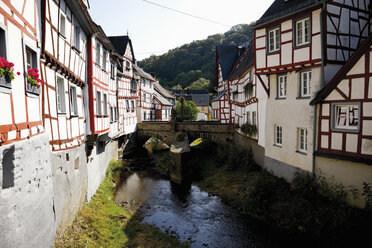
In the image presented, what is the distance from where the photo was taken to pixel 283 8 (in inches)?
477

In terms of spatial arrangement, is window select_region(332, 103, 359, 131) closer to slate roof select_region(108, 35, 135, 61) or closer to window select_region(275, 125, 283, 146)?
window select_region(275, 125, 283, 146)

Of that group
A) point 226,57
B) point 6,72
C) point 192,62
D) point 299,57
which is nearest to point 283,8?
point 299,57

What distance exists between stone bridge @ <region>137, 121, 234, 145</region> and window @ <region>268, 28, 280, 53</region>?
9.84 m

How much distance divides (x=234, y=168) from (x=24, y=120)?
15271mm

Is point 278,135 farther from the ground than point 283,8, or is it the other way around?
point 283,8

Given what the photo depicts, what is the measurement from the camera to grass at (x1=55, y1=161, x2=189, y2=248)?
8195 mm

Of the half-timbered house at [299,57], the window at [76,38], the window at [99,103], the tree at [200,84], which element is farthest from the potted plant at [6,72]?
the tree at [200,84]

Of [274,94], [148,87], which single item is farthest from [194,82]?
[274,94]

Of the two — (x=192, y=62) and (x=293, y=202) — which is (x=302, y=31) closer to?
(x=293, y=202)

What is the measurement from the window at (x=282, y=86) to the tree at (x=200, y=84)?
59.2 metres

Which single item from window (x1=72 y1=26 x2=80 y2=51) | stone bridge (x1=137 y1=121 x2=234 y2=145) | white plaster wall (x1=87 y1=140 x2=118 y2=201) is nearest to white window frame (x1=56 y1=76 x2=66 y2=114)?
window (x1=72 y1=26 x2=80 y2=51)

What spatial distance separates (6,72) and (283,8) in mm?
12378

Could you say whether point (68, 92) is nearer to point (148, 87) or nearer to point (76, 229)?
point (76, 229)

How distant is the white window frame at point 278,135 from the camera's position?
13.1m
